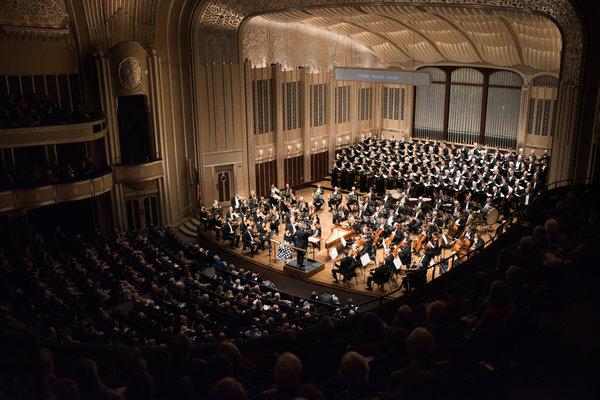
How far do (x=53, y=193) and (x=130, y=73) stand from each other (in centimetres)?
422

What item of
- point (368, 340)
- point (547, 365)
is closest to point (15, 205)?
point (368, 340)

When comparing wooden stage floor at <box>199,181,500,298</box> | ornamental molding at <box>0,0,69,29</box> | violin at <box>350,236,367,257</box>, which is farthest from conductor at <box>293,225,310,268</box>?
ornamental molding at <box>0,0,69,29</box>

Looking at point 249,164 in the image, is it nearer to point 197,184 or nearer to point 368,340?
point 197,184

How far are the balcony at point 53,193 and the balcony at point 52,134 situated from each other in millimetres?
1156

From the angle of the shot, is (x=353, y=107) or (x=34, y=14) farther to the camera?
(x=353, y=107)

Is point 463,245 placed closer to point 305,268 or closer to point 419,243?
point 419,243

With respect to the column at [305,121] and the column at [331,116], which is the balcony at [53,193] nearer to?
the column at [305,121]

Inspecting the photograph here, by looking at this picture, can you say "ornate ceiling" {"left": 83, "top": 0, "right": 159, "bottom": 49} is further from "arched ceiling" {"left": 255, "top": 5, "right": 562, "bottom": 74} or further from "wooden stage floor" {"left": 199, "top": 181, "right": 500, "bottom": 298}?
"wooden stage floor" {"left": 199, "top": 181, "right": 500, "bottom": 298}

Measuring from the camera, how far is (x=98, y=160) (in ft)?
54.1

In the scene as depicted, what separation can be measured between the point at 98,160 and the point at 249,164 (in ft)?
18.8

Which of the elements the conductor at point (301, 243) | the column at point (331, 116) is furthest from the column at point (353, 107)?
the conductor at point (301, 243)

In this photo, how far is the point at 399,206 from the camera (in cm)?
1673

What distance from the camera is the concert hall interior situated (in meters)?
3.70

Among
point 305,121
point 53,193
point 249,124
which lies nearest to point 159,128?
point 249,124
